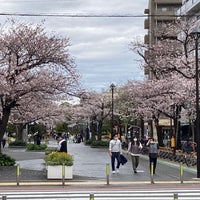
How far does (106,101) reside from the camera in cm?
7225

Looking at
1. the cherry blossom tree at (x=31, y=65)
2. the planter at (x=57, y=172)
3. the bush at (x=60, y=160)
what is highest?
the cherry blossom tree at (x=31, y=65)

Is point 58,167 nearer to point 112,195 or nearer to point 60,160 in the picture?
point 60,160

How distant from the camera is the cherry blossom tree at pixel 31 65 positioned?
26.4 meters

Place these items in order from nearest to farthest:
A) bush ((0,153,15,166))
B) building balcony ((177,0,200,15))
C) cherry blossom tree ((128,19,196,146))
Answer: bush ((0,153,15,166)) < cherry blossom tree ((128,19,196,146)) < building balcony ((177,0,200,15))

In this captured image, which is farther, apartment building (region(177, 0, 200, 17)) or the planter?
apartment building (region(177, 0, 200, 17))

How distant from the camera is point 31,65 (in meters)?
27.0

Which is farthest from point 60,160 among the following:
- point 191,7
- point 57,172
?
point 191,7

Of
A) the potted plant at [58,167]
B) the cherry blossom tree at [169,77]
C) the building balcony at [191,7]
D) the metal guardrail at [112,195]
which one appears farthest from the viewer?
the building balcony at [191,7]

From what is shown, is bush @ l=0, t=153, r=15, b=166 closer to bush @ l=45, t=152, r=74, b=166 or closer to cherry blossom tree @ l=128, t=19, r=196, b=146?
bush @ l=45, t=152, r=74, b=166

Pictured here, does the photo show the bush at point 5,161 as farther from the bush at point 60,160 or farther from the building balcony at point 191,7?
the building balcony at point 191,7

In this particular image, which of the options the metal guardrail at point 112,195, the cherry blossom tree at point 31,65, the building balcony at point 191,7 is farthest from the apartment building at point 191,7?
the metal guardrail at point 112,195

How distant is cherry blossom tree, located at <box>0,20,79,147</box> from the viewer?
2639 cm

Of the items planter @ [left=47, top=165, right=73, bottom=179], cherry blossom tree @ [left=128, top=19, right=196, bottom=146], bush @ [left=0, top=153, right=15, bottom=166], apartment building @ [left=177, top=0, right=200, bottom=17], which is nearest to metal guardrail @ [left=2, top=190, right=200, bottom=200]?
planter @ [left=47, top=165, right=73, bottom=179]

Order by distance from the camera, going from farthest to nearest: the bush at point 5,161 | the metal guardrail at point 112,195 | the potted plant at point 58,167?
the bush at point 5,161 → the potted plant at point 58,167 → the metal guardrail at point 112,195
